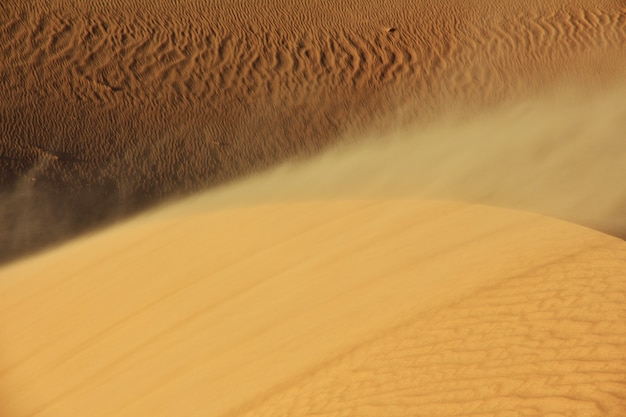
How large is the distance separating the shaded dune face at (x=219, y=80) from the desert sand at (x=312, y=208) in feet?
0.08

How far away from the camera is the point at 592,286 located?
3.31 metres

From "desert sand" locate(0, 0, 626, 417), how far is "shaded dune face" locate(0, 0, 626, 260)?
26 millimetres

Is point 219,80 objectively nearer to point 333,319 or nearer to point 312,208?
point 312,208

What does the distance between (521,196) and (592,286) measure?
1.84m

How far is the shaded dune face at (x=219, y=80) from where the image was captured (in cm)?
642

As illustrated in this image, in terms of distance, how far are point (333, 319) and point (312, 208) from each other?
1.78m

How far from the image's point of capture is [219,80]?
7.45 metres

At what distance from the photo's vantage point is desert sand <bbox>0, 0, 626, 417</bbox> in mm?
3148

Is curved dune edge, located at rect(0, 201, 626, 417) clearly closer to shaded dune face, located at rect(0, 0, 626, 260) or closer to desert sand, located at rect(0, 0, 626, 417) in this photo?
desert sand, located at rect(0, 0, 626, 417)

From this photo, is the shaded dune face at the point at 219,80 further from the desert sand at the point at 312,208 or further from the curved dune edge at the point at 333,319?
the curved dune edge at the point at 333,319

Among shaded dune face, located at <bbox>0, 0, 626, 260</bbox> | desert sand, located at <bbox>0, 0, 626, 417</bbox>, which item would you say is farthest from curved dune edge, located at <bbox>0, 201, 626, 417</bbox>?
shaded dune face, located at <bbox>0, 0, 626, 260</bbox>

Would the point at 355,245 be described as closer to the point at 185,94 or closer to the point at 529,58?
the point at 185,94

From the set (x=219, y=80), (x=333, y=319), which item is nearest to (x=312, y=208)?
(x=333, y=319)

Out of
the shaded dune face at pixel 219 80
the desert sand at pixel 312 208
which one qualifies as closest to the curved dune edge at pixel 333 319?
the desert sand at pixel 312 208
